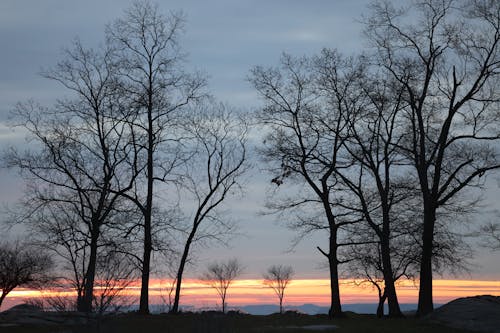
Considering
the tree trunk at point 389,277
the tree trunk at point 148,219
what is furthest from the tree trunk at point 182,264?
the tree trunk at point 389,277

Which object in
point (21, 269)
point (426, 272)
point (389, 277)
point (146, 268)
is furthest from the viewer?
point (21, 269)

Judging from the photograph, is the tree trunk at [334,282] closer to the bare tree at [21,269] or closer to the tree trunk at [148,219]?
the tree trunk at [148,219]

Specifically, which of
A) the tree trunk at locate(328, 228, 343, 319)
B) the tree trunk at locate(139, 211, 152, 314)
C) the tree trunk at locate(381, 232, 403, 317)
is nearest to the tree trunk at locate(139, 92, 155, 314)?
the tree trunk at locate(139, 211, 152, 314)

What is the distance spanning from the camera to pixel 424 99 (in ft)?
111

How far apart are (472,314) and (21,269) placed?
4422 centimetres

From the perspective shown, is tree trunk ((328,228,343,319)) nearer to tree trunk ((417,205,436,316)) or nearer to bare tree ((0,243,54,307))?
tree trunk ((417,205,436,316))

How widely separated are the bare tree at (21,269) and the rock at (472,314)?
39394mm

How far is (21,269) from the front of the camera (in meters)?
56.4

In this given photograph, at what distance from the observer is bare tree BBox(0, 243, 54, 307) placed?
5612 cm

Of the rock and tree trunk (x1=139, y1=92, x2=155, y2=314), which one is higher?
tree trunk (x1=139, y1=92, x2=155, y2=314)

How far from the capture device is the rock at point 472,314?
2408 centimetres

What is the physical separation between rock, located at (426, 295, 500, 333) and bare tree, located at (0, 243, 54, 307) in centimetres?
3939

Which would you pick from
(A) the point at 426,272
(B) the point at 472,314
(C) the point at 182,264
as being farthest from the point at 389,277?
(C) the point at 182,264

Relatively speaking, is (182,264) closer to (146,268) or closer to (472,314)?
(146,268)
